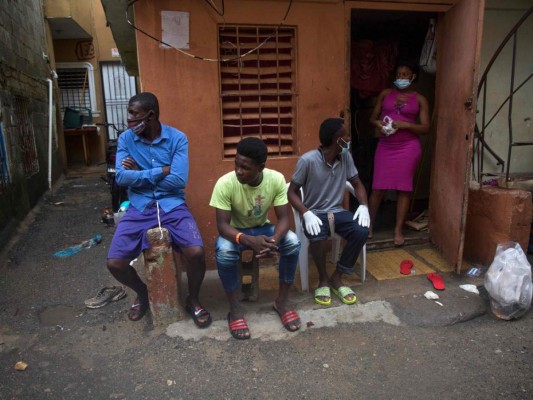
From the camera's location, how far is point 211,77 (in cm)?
352

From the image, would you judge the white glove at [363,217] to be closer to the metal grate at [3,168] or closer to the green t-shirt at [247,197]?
the green t-shirt at [247,197]

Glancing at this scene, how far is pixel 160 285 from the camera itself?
282 centimetres

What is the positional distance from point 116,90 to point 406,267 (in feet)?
40.6

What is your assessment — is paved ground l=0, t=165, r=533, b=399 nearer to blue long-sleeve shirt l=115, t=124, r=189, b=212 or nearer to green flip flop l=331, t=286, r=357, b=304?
green flip flop l=331, t=286, r=357, b=304

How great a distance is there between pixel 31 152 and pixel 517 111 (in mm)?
7211

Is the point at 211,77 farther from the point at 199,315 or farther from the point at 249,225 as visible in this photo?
the point at 199,315

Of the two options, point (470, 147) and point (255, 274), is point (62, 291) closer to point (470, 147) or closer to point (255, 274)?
point (255, 274)

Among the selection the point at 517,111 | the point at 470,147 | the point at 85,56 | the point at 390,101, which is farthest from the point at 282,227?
the point at 85,56

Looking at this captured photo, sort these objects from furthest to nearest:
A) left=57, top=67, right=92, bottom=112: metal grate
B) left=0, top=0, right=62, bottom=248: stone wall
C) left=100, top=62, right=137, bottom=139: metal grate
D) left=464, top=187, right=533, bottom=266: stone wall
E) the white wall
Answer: left=100, top=62, right=137, bottom=139: metal grate < left=57, top=67, right=92, bottom=112: metal grate < left=0, top=0, right=62, bottom=248: stone wall < the white wall < left=464, top=187, right=533, bottom=266: stone wall

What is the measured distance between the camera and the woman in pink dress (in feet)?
13.2

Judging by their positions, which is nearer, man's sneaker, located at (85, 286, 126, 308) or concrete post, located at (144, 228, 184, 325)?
concrete post, located at (144, 228, 184, 325)

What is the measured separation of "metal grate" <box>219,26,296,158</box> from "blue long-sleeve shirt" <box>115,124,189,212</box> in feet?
2.42

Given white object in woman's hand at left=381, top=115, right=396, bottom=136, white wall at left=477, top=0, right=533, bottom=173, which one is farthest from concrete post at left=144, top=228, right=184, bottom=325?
white wall at left=477, top=0, right=533, bottom=173

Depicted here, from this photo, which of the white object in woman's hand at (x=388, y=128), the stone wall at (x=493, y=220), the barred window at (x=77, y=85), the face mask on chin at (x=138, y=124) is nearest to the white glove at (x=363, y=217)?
the white object in woman's hand at (x=388, y=128)
